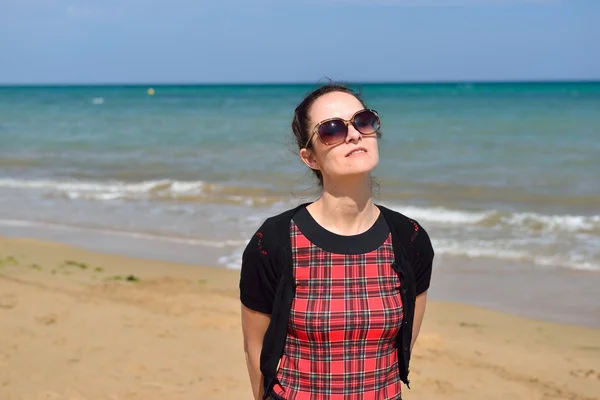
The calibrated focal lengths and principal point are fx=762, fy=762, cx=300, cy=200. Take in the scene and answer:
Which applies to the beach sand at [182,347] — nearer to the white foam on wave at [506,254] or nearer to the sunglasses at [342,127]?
the white foam on wave at [506,254]

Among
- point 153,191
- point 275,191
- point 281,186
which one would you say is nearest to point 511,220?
point 275,191

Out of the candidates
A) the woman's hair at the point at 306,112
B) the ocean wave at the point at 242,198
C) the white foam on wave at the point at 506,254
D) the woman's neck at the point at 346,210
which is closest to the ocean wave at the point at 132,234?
the ocean wave at the point at 242,198

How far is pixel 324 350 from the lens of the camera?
2.40 metres

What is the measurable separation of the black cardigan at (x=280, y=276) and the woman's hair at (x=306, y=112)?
0.83 ft

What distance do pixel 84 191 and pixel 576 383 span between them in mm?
12349

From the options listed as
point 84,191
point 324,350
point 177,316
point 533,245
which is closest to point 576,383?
point 177,316

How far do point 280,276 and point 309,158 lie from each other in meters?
0.43

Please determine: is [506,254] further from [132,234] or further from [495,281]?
[132,234]

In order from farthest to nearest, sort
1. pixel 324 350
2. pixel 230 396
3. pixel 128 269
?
pixel 128 269
pixel 230 396
pixel 324 350

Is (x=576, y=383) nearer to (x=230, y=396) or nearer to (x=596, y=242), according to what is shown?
(x=230, y=396)

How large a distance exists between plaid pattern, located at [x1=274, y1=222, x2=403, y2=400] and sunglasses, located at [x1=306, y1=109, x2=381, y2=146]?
310mm

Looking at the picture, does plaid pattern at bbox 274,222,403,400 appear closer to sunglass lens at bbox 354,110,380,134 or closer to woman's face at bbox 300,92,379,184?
woman's face at bbox 300,92,379,184

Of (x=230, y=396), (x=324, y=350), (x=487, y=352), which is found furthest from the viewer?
(x=487, y=352)

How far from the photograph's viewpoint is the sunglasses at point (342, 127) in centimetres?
244
